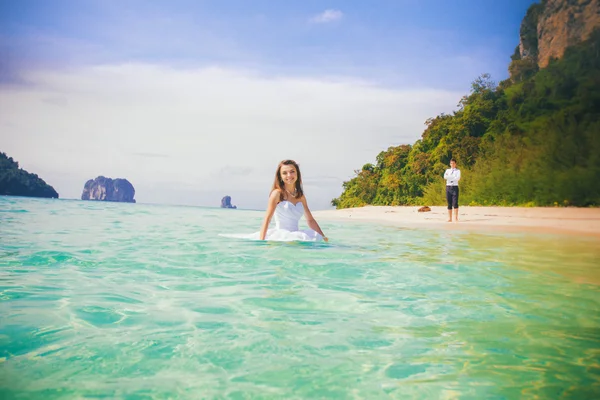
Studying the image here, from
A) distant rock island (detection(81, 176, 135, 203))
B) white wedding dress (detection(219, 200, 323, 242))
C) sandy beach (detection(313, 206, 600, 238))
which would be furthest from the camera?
distant rock island (detection(81, 176, 135, 203))

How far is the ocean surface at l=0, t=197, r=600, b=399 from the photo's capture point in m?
2.02

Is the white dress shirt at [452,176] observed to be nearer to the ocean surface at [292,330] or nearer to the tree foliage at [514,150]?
the tree foliage at [514,150]

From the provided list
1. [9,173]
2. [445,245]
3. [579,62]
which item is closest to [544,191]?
[445,245]

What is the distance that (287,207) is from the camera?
7805 mm

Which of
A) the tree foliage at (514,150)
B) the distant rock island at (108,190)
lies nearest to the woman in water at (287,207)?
the tree foliage at (514,150)

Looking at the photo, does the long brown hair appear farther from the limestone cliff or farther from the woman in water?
the limestone cliff

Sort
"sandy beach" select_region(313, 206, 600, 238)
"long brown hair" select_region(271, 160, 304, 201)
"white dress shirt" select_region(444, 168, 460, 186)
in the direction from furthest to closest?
1. "white dress shirt" select_region(444, 168, 460, 186)
2. "sandy beach" select_region(313, 206, 600, 238)
3. "long brown hair" select_region(271, 160, 304, 201)

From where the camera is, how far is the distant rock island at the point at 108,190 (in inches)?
6939

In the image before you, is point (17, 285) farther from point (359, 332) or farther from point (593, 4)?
point (593, 4)

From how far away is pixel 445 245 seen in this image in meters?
8.34

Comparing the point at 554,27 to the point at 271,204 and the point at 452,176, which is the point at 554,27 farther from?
the point at 271,204

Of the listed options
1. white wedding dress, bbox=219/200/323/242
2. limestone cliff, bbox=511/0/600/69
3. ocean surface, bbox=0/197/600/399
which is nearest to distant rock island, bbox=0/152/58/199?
white wedding dress, bbox=219/200/323/242

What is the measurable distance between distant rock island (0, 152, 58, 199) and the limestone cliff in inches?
3020

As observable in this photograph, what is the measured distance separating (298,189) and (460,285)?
12.9ft
